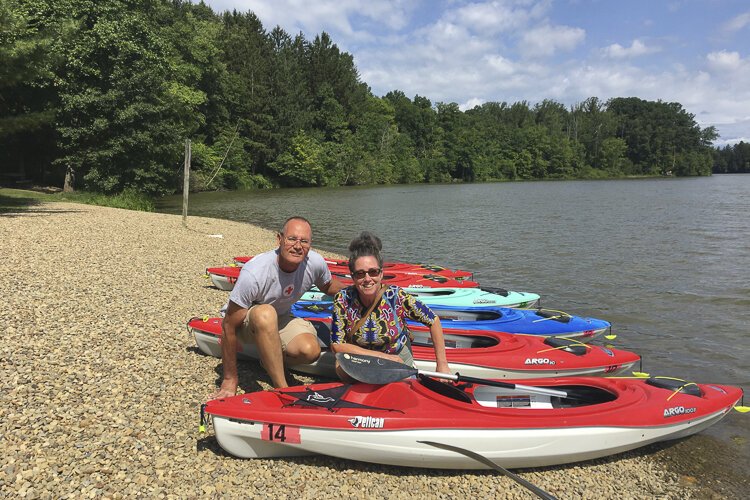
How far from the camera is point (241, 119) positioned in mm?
49688

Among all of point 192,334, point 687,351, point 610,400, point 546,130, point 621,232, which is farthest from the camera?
point 546,130

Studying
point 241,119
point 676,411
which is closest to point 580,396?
point 676,411

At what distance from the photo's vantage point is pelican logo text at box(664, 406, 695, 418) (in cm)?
418

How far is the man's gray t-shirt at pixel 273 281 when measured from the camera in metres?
3.98

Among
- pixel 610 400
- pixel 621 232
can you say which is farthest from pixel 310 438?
pixel 621 232

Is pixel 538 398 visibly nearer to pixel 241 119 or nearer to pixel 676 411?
pixel 676 411

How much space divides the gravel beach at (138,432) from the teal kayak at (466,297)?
9.21 ft

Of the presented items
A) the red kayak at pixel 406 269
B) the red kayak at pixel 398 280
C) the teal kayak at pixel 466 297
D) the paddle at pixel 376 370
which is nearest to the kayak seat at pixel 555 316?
the teal kayak at pixel 466 297

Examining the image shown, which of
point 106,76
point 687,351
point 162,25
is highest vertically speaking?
point 162,25

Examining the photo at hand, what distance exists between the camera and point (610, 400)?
4.36 m

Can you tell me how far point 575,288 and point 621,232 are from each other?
10.5m

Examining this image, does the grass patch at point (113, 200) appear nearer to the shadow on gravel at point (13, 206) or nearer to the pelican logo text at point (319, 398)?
the shadow on gravel at point (13, 206)

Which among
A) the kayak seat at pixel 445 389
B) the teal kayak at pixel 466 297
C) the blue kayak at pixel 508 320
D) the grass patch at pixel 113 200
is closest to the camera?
the kayak seat at pixel 445 389

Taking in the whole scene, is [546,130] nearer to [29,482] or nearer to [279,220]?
[279,220]
